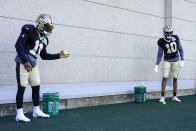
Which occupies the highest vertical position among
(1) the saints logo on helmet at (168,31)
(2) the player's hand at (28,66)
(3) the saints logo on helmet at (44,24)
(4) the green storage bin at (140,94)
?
(1) the saints logo on helmet at (168,31)

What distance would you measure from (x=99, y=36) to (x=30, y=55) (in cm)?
268

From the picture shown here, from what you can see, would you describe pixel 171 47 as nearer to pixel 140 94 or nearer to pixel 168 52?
pixel 168 52

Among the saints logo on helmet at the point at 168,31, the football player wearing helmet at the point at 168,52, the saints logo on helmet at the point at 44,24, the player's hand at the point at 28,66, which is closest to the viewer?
the player's hand at the point at 28,66

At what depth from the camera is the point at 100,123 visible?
5.79 meters

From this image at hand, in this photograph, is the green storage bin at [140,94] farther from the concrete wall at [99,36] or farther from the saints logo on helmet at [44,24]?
the saints logo on helmet at [44,24]

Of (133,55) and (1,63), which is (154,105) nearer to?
(133,55)

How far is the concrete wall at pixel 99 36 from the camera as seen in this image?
21.9 ft

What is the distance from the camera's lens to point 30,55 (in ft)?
19.7

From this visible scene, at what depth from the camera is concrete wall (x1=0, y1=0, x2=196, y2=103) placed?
668 centimetres

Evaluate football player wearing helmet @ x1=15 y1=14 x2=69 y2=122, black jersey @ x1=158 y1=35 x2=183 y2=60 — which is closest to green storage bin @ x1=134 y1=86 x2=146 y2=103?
black jersey @ x1=158 y1=35 x2=183 y2=60

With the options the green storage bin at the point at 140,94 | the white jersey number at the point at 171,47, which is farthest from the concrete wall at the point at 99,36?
the white jersey number at the point at 171,47

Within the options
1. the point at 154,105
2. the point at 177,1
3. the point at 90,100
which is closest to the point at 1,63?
the point at 90,100

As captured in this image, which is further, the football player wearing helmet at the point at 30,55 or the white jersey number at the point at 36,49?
the white jersey number at the point at 36,49

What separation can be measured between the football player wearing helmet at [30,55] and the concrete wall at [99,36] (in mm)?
688
